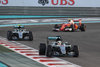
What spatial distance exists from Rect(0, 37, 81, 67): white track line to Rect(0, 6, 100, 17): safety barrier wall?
1549 cm

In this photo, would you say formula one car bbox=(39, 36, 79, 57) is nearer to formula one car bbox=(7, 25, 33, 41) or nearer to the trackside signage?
formula one car bbox=(7, 25, 33, 41)

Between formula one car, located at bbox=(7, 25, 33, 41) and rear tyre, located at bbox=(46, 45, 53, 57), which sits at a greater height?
rear tyre, located at bbox=(46, 45, 53, 57)

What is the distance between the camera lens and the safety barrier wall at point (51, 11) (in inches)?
1346

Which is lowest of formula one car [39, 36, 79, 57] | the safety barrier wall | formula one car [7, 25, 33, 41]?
the safety barrier wall

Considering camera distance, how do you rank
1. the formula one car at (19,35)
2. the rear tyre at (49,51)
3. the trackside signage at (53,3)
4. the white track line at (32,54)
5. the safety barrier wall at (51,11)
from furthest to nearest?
the safety barrier wall at (51,11) → the trackside signage at (53,3) → the formula one car at (19,35) → the rear tyre at (49,51) → the white track line at (32,54)

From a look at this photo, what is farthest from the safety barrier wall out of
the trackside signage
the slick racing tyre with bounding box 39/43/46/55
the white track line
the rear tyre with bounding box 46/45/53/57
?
the rear tyre with bounding box 46/45/53/57

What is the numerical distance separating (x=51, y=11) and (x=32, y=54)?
67.9 feet

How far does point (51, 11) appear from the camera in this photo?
34750mm

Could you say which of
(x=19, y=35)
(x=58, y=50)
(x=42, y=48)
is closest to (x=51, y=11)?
(x=19, y=35)

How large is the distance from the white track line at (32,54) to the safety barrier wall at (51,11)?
50.8 ft

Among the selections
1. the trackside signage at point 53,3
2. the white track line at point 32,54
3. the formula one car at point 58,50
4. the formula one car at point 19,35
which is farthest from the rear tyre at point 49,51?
the trackside signage at point 53,3

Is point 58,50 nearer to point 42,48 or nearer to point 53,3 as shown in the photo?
point 42,48

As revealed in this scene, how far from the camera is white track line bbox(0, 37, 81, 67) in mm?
12141

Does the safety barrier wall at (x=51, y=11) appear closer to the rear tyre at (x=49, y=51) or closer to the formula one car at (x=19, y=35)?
the formula one car at (x=19, y=35)
